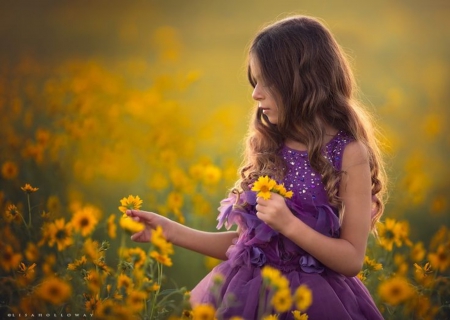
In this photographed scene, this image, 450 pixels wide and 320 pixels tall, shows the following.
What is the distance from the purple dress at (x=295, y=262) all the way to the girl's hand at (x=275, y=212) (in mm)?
157

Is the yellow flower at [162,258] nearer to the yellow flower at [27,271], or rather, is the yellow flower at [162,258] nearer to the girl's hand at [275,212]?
the girl's hand at [275,212]

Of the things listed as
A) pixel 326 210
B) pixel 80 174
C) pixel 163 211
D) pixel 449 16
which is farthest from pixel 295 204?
pixel 449 16

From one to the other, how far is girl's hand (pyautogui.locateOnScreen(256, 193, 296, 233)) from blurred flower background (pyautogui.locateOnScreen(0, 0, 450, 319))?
1.13 feet

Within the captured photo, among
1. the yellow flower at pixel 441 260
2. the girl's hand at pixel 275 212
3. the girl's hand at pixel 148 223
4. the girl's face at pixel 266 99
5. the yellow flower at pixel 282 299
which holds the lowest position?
the yellow flower at pixel 441 260

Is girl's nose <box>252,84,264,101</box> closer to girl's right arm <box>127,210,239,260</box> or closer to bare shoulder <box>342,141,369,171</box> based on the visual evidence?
bare shoulder <box>342,141,369,171</box>

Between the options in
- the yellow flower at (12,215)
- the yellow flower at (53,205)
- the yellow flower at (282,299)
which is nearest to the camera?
the yellow flower at (282,299)

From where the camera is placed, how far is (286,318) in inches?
76.1

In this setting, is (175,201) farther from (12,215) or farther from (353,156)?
(353,156)

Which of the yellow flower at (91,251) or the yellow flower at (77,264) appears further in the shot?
the yellow flower at (77,264)

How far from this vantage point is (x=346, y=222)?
202 centimetres

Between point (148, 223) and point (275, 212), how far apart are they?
43 cm

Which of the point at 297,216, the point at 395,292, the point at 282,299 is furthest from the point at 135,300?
the point at 395,292

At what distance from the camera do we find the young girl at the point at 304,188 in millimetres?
1978

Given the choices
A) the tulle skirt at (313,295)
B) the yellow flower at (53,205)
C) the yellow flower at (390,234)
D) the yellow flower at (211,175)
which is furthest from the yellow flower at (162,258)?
the yellow flower at (211,175)
